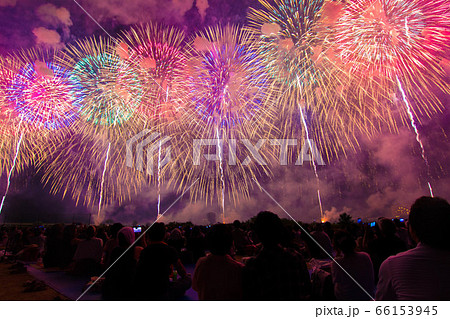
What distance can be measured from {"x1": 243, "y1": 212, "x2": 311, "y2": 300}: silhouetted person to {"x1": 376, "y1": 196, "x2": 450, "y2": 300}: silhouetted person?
2.28 feet

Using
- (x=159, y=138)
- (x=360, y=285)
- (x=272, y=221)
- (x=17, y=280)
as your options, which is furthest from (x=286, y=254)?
(x=159, y=138)

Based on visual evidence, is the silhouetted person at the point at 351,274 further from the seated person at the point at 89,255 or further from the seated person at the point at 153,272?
the seated person at the point at 89,255

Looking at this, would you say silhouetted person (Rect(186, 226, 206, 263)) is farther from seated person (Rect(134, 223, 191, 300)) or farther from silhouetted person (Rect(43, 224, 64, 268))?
seated person (Rect(134, 223, 191, 300))

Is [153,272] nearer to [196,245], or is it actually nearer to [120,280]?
[120,280]

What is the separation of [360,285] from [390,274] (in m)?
2.01

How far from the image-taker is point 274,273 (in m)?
2.48

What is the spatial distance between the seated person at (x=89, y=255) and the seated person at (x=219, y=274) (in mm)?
5732

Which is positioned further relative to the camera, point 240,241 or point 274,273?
point 240,241

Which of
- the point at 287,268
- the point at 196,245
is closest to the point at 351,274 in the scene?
the point at 287,268

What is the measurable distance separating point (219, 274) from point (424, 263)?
1.99m

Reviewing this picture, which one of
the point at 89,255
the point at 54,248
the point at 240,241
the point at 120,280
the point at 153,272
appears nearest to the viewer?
the point at 153,272

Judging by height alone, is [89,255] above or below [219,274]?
below

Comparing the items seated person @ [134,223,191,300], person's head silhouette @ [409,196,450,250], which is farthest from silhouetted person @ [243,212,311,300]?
seated person @ [134,223,191,300]
